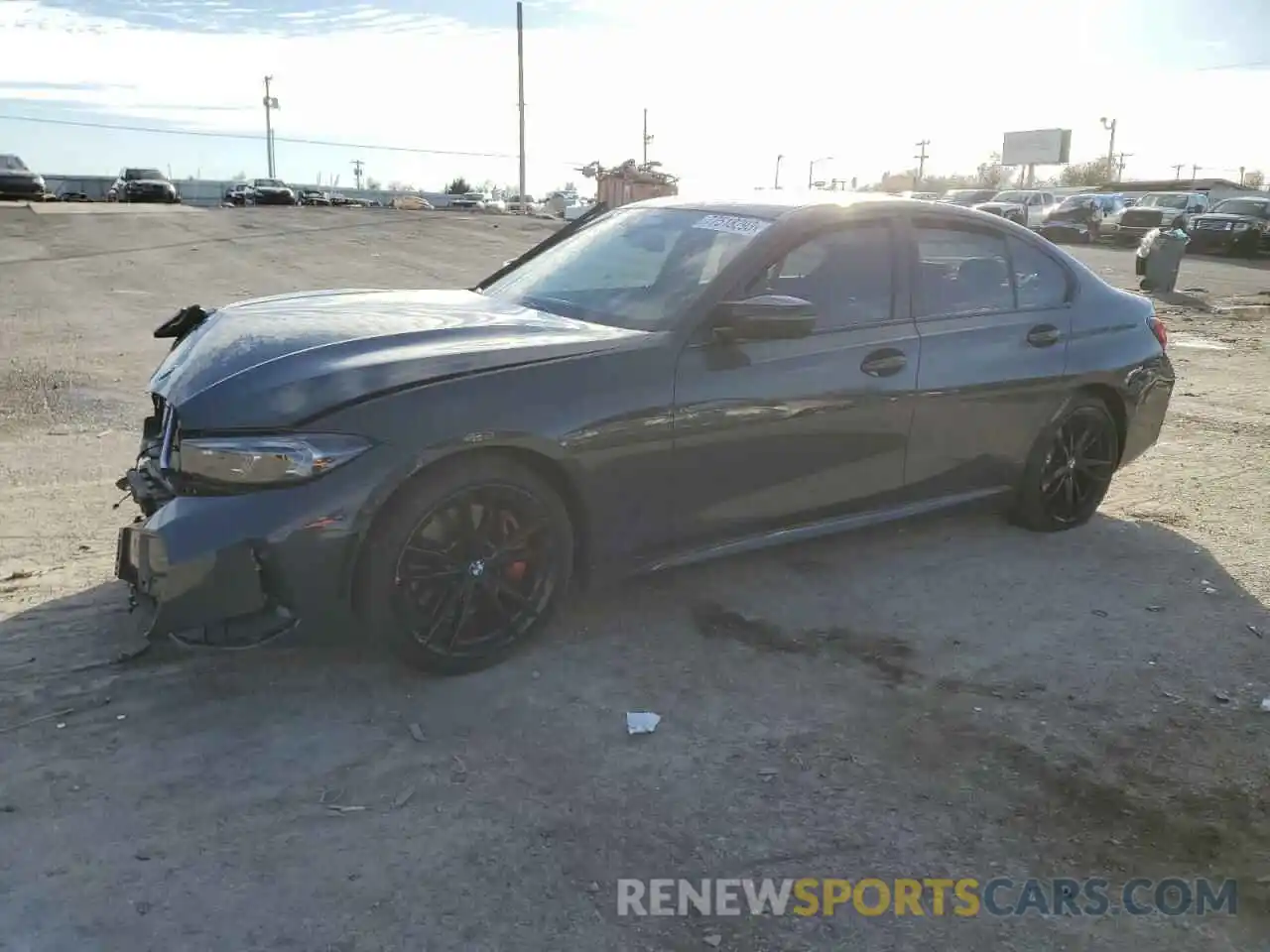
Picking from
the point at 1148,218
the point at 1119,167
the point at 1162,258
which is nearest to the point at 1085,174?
the point at 1119,167

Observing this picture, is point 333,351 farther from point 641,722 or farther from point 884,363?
point 884,363

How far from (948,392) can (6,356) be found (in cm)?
827

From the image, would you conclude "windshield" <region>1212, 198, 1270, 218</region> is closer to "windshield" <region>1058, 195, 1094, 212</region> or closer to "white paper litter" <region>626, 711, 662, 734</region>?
"windshield" <region>1058, 195, 1094, 212</region>

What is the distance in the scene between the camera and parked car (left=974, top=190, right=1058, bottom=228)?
37469 millimetres

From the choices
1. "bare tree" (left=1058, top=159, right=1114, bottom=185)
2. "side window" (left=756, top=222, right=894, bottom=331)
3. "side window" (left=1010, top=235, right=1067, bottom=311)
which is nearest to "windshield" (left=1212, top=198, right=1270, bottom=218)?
"side window" (left=1010, top=235, right=1067, bottom=311)

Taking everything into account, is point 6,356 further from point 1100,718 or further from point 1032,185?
point 1032,185

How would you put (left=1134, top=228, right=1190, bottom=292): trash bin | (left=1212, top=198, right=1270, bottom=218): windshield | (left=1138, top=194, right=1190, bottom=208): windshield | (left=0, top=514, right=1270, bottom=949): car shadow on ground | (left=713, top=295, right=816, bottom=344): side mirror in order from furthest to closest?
(left=1138, top=194, right=1190, bottom=208): windshield
(left=1212, top=198, right=1270, bottom=218): windshield
(left=1134, top=228, right=1190, bottom=292): trash bin
(left=713, top=295, right=816, bottom=344): side mirror
(left=0, top=514, right=1270, bottom=949): car shadow on ground

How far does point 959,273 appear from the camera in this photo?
4.87m

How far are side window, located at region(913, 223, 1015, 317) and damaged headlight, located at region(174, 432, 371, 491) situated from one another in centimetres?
262

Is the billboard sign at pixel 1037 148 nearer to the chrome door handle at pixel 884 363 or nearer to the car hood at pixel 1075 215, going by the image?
the car hood at pixel 1075 215

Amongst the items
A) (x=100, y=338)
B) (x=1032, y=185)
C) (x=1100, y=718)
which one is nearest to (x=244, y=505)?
(x=1100, y=718)

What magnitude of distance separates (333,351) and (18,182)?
36002 millimetres

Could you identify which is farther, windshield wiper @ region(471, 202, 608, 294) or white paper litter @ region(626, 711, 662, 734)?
windshield wiper @ region(471, 202, 608, 294)

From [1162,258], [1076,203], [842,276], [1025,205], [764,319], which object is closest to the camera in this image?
[764,319]
